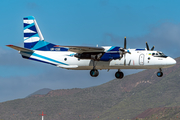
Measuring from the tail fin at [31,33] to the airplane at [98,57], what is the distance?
1691 millimetres

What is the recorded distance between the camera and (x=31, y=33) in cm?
5869

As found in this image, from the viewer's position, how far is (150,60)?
5228 centimetres

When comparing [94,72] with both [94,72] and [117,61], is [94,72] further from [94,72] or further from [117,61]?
[117,61]

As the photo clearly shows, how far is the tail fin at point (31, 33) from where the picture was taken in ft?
191

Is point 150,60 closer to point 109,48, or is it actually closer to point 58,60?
point 109,48

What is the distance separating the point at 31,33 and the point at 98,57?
13.5m

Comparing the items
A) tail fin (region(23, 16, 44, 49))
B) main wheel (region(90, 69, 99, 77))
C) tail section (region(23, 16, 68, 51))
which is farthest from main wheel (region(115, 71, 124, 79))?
tail fin (region(23, 16, 44, 49))

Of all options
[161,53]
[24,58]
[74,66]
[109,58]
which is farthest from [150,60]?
[24,58]

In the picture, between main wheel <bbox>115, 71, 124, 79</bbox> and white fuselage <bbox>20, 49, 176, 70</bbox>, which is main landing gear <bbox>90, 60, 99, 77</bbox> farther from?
main wheel <bbox>115, 71, 124, 79</bbox>

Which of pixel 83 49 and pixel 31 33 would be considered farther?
pixel 31 33

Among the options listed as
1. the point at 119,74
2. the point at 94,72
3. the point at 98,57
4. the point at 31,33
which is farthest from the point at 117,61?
the point at 31,33

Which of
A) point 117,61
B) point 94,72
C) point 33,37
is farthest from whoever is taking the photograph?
point 33,37

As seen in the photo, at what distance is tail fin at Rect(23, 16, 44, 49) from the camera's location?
58.1m

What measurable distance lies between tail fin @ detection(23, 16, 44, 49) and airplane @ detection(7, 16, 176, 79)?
1.69 m
